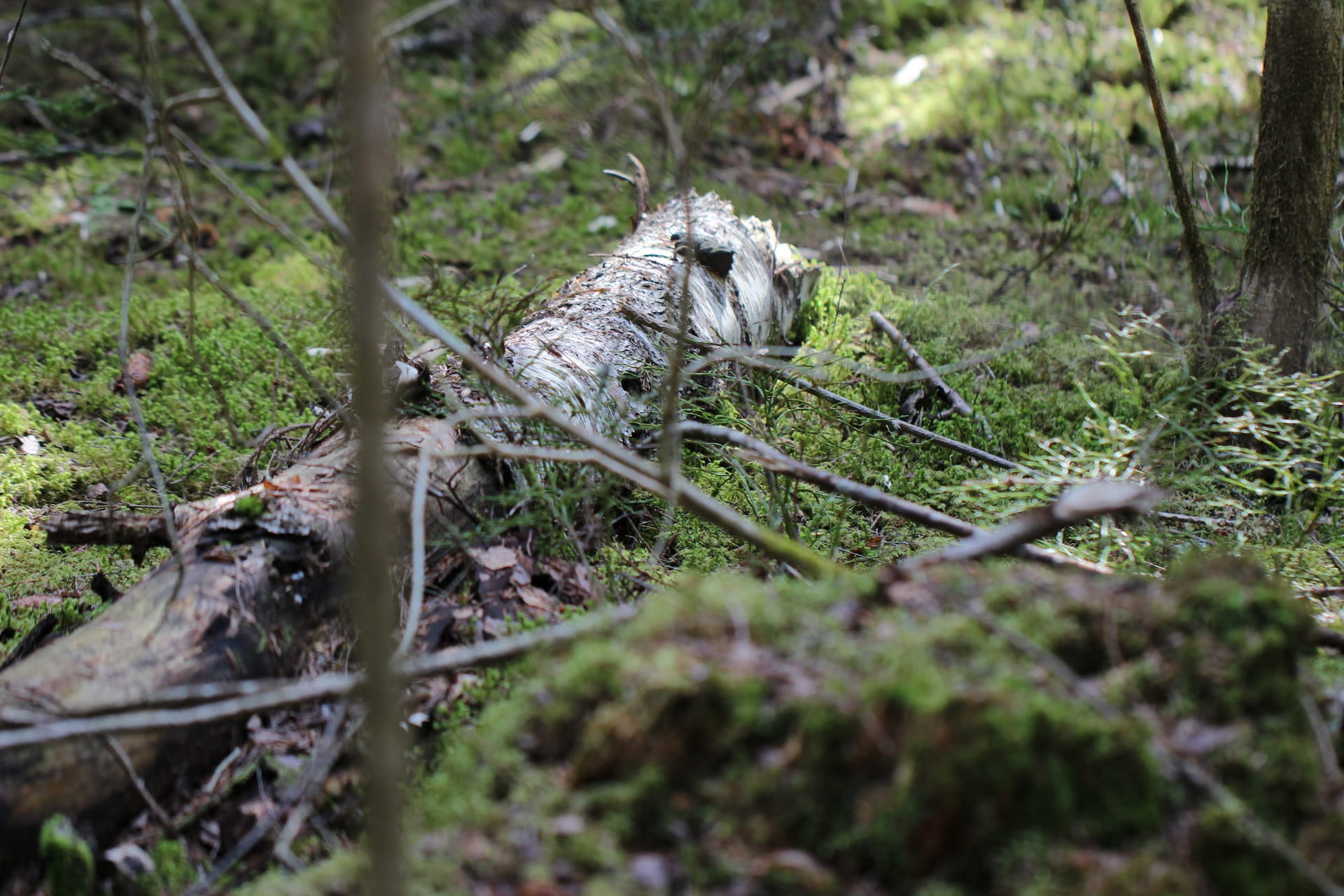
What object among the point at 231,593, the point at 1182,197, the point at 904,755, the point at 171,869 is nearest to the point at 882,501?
the point at 904,755

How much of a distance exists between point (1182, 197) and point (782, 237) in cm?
277

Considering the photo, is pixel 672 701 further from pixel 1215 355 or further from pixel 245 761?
pixel 1215 355

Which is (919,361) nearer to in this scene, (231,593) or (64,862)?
(231,593)

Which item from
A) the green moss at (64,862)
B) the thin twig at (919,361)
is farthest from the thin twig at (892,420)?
the green moss at (64,862)

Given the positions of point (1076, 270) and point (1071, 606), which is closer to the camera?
point (1071, 606)

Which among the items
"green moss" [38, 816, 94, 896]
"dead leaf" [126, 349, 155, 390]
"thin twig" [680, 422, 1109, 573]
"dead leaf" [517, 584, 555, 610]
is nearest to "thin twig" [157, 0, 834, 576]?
"thin twig" [680, 422, 1109, 573]

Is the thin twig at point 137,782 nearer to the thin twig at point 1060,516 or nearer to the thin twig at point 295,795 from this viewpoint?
the thin twig at point 295,795

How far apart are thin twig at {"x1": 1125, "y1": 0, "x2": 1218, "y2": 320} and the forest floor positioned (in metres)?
0.13

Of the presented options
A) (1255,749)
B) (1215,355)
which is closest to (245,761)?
(1255,749)

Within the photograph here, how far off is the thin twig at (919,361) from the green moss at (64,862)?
128 inches

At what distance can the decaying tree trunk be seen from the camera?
1.63 metres

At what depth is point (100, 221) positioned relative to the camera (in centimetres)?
546

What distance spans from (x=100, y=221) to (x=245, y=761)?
16.5 feet

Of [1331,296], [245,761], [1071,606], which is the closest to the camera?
[1071,606]
